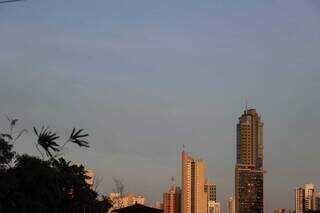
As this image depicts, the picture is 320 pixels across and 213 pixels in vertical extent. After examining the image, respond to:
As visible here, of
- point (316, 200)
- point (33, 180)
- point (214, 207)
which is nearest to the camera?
point (33, 180)

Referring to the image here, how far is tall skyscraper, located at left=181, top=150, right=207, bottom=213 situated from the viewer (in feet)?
326

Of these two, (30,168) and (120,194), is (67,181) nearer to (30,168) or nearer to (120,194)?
(30,168)

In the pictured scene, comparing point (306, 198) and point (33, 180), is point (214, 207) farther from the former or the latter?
point (33, 180)

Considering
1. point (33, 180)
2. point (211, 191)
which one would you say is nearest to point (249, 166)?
point (211, 191)

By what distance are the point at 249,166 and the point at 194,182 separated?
12664mm

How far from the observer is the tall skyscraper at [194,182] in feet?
326

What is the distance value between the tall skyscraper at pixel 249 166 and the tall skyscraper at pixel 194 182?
5.65 metres

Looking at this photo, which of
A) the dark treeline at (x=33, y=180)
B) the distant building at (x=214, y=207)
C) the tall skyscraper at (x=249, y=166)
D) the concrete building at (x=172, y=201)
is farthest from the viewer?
the distant building at (x=214, y=207)

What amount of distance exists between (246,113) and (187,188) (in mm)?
25023

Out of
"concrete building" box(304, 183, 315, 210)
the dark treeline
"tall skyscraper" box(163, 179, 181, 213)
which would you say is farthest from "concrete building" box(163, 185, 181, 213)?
the dark treeline

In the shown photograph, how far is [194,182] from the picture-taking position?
10138 centimetres

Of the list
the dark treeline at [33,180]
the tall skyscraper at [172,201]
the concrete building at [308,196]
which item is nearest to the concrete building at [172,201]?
the tall skyscraper at [172,201]

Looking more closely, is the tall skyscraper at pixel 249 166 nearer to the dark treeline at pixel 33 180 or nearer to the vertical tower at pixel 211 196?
the vertical tower at pixel 211 196

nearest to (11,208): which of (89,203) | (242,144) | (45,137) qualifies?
(45,137)
